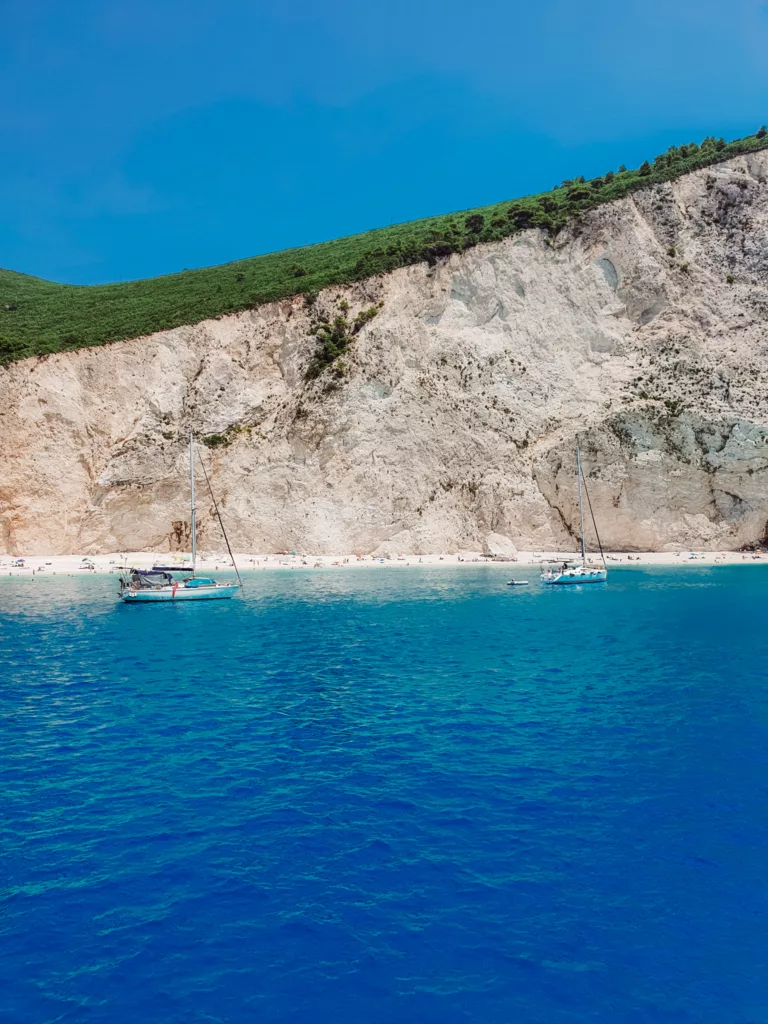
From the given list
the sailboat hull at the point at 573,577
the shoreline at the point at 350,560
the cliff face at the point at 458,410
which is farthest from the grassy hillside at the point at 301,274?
the sailboat hull at the point at 573,577

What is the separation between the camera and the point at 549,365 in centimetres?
6438

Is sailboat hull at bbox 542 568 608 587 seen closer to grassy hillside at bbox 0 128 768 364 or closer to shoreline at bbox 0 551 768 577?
shoreline at bbox 0 551 768 577

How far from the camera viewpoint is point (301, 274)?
72.4m

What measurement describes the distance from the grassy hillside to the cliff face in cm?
167

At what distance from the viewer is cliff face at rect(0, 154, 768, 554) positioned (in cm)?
5884

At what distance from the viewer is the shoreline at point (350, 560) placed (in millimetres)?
54938

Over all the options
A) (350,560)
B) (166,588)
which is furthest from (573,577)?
(166,588)

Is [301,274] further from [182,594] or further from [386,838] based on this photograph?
[386,838]

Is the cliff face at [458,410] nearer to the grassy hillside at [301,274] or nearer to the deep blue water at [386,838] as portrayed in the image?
the grassy hillside at [301,274]

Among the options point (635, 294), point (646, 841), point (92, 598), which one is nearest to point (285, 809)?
point (646, 841)

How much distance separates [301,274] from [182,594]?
135ft

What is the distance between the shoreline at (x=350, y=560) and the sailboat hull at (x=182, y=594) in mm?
10698

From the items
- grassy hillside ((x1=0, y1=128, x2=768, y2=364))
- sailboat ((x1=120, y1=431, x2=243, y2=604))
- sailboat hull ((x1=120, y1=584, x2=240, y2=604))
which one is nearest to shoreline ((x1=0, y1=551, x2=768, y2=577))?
sailboat ((x1=120, y1=431, x2=243, y2=604))

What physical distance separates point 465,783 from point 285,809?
3463 millimetres
